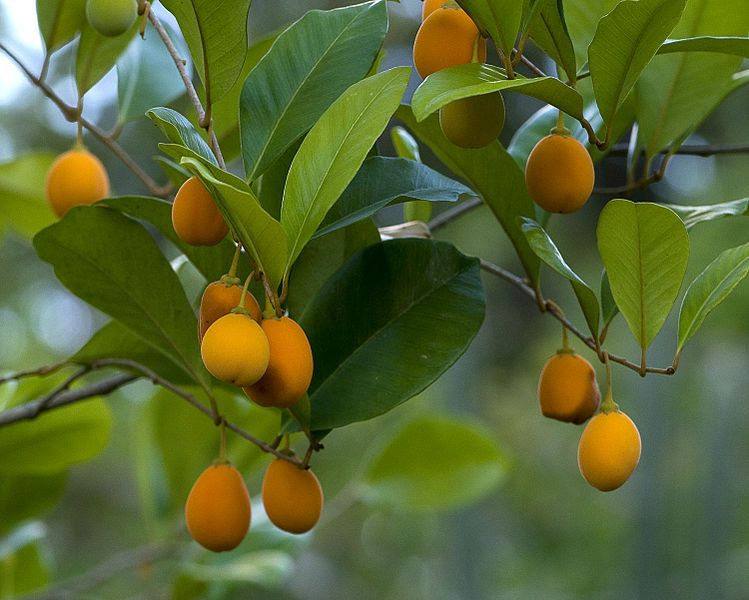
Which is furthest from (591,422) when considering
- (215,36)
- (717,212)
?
(215,36)

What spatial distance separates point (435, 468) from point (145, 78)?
0.49 m

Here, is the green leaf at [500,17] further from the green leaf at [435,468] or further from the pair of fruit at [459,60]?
the green leaf at [435,468]

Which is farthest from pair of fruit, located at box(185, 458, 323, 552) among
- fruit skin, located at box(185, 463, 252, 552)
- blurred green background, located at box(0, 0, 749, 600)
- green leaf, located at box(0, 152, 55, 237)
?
green leaf, located at box(0, 152, 55, 237)

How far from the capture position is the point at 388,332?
49 cm

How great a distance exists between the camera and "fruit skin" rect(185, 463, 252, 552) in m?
0.47

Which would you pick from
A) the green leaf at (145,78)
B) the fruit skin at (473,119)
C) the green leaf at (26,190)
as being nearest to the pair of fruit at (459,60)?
the fruit skin at (473,119)

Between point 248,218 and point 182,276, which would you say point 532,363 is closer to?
point 182,276

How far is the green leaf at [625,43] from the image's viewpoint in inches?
14.9

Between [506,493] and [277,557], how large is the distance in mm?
3096

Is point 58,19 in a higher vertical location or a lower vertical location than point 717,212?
higher

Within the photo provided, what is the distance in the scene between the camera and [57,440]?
77 cm

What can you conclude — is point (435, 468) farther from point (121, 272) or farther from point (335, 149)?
point (335, 149)

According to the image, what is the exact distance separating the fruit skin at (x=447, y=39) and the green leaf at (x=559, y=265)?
9 cm

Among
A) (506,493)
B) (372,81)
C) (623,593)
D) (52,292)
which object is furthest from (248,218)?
(52,292)
